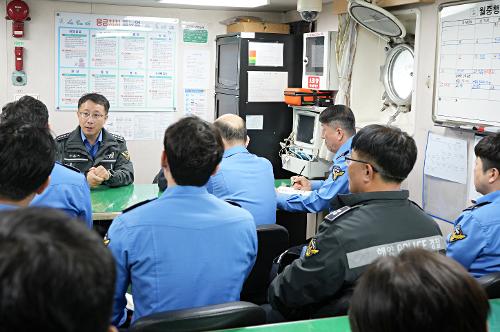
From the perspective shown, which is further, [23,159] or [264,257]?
[264,257]

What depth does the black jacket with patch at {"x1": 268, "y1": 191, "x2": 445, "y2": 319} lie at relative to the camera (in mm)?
1802

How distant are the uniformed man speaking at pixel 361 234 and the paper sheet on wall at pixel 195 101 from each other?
3.38 metres

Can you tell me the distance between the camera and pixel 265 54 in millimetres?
4637

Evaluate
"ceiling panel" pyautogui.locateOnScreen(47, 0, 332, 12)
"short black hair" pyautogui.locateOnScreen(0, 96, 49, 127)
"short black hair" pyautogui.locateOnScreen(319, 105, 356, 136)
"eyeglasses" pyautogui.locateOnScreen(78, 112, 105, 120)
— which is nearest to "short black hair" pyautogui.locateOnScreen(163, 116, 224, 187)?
"short black hair" pyautogui.locateOnScreen(0, 96, 49, 127)

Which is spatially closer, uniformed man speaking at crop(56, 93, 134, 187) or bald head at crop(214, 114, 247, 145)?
bald head at crop(214, 114, 247, 145)

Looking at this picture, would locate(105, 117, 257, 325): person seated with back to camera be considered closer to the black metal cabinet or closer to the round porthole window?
the round porthole window

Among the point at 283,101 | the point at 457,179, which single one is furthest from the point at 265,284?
the point at 283,101

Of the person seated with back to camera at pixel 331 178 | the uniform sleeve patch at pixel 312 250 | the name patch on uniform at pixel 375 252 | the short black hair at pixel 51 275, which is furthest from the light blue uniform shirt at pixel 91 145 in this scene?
the short black hair at pixel 51 275

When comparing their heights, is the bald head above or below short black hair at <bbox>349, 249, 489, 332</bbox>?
above

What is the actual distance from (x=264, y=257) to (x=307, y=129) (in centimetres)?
212

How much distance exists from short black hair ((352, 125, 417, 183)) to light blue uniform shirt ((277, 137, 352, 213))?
1.21 m

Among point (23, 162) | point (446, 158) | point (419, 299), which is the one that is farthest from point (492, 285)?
point (23, 162)

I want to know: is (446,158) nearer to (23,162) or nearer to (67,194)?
(67,194)

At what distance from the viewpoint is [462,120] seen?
3039 millimetres
